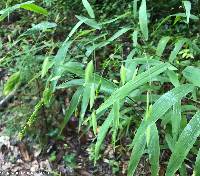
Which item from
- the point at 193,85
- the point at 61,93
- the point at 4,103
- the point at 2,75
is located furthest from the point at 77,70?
the point at 2,75

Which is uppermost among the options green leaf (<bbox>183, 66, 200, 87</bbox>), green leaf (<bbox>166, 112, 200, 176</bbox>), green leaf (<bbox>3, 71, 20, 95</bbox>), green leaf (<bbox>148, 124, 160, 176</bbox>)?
green leaf (<bbox>3, 71, 20, 95</bbox>)

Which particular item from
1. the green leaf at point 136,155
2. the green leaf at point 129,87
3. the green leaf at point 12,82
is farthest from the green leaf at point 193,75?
the green leaf at point 12,82

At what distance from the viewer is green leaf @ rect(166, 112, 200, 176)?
4.15ft

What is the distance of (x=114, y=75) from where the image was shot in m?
2.96

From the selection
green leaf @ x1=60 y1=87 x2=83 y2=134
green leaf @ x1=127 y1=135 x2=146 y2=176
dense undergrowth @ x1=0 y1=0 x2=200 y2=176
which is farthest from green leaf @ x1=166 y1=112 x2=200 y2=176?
A: green leaf @ x1=60 y1=87 x2=83 y2=134

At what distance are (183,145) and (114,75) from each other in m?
1.72

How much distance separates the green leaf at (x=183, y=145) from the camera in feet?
4.15

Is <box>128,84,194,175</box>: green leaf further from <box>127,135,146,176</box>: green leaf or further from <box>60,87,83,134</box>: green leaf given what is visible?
<box>60,87,83,134</box>: green leaf

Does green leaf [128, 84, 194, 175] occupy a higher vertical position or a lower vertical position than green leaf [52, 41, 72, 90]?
lower

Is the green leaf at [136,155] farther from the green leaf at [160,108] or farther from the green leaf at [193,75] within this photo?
the green leaf at [193,75]

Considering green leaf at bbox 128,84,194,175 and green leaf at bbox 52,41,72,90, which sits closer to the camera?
green leaf at bbox 128,84,194,175

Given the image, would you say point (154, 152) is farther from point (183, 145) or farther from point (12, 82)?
point (12, 82)

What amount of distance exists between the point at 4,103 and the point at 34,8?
5.91 feet

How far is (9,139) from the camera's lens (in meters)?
3.08
